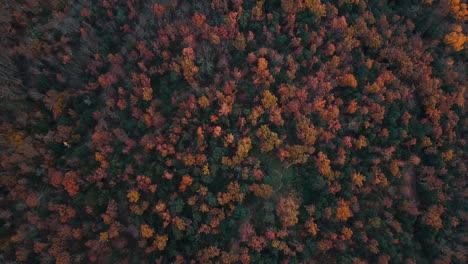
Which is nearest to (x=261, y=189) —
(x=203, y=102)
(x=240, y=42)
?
(x=203, y=102)

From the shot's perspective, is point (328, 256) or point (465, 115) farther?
point (465, 115)

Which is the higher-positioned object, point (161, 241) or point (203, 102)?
point (203, 102)

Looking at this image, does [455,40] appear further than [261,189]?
Yes

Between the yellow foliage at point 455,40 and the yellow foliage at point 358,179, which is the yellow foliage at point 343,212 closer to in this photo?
the yellow foliage at point 358,179

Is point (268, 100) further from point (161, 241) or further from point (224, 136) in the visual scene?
point (161, 241)

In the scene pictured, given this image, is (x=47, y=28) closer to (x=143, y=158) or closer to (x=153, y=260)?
(x=143, y=158)

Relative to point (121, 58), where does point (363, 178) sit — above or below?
below

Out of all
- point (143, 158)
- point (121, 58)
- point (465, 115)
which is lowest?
point (143, 158)

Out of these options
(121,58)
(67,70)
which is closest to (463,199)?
(121,58)

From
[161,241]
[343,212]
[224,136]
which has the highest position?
[224,136]
